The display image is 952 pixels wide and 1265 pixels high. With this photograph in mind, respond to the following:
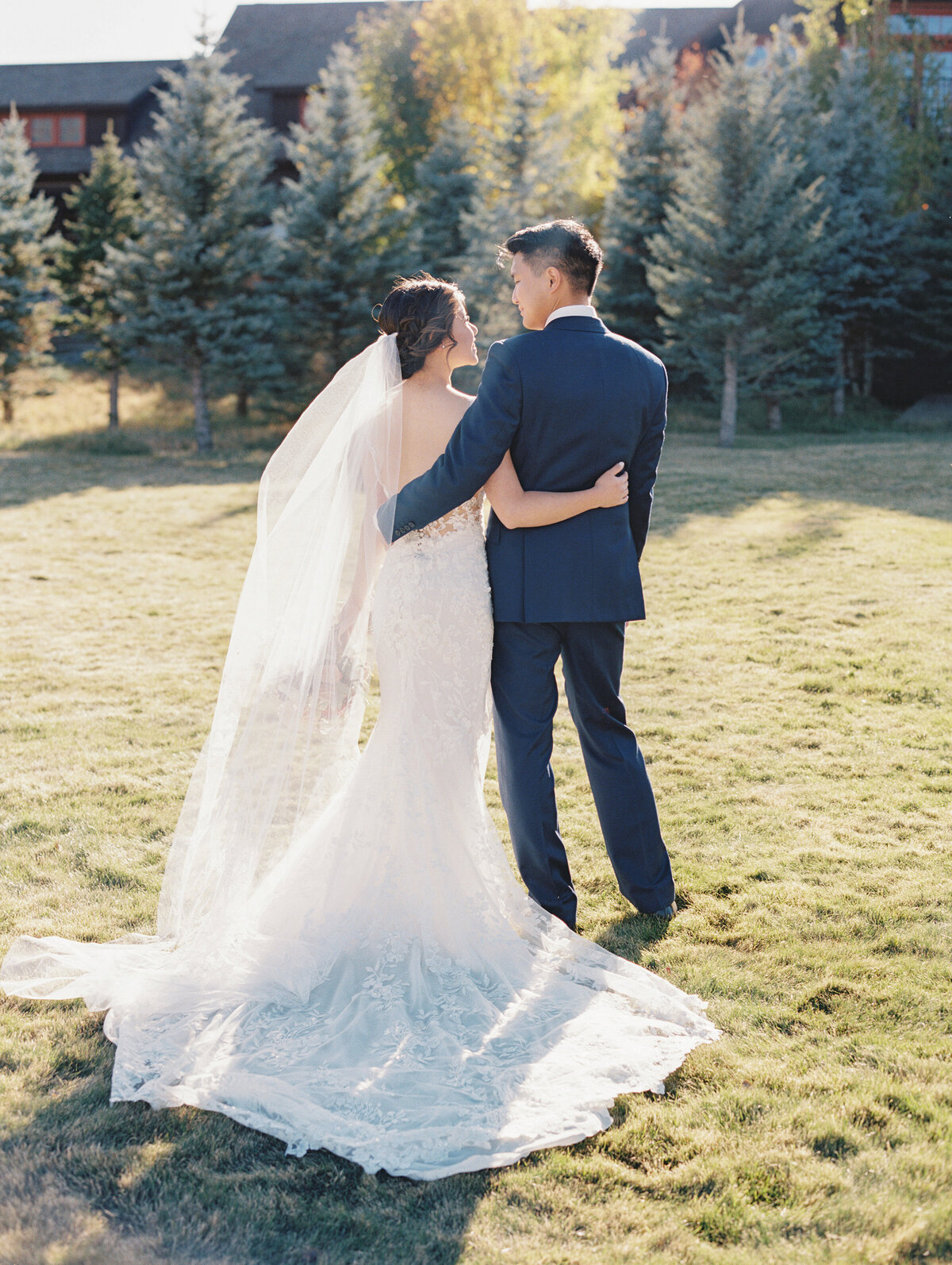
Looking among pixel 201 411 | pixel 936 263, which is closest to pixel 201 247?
pixel 201 411

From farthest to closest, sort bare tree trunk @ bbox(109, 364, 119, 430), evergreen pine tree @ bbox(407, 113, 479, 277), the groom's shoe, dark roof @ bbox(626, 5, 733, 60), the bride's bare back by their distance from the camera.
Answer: dark roof @ bbox(626, 5, 733, 60) < evergreen pine tree @ bbox(407, 113, 479, 277) < bare tree trunk @ bbox(109, 364, 119, 430) < the groom's shoe < the bride's bare back

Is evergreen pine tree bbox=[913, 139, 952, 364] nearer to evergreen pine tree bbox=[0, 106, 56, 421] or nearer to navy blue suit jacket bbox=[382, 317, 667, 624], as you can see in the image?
evergreen pine tree bbox=[0, 106, 56, 421]

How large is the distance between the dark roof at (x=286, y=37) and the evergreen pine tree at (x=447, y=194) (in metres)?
12.9

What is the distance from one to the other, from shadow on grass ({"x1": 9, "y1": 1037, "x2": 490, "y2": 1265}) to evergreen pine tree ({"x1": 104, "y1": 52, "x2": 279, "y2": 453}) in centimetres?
1839

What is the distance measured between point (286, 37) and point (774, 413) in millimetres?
24934

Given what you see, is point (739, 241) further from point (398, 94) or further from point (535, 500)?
point (535, 500)

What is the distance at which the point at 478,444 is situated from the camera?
322 centimetres

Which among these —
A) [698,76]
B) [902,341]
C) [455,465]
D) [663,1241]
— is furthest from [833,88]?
[663,1241]

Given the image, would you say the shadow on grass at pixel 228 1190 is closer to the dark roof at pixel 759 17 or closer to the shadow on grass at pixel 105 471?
the shadow on grass at pixel 105 471

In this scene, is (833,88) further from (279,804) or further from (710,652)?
(279,804)

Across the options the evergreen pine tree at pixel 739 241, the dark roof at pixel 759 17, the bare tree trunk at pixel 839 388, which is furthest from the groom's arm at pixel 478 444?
the dark roof at pixel 759 17

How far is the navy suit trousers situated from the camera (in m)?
3.53

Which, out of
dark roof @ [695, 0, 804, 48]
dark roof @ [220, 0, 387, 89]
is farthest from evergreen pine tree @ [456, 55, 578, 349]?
dark roof @ [695, 0, 804, 48]

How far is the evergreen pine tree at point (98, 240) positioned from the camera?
2231cm
